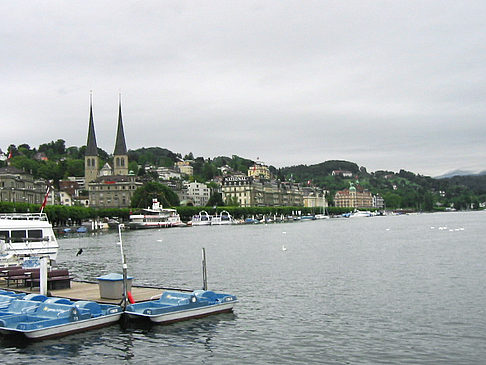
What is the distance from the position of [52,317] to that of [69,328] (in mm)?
766

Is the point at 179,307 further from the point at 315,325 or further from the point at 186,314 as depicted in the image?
the point at 315,325

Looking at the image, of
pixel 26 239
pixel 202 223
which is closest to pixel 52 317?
pixel 26 239

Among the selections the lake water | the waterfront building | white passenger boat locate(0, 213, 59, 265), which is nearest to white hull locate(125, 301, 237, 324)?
the lake water

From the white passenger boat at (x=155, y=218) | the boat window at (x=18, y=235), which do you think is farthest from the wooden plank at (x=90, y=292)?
the white passenger boat at (x=155, y=218)

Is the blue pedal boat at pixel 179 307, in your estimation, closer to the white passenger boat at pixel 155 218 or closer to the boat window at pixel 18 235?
the boat window at pixel 18 235

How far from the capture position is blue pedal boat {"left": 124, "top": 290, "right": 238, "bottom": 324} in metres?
24.0

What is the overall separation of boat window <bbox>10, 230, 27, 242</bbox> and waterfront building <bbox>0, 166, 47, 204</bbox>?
11551 cm

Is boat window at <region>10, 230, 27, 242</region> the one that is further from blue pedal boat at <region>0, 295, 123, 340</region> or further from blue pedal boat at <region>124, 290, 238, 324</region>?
blue pedal boat at <region>124, 290, 238, 324</region>

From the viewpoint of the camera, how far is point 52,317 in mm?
22484

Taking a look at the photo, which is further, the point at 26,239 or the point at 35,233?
the point at 35,233

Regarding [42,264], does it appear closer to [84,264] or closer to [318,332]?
[318,332]

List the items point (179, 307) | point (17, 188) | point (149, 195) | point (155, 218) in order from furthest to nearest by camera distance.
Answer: point (149, 195) → point (17, 188) → point (155, 218) → point (179, 307)

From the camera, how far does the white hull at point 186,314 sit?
2391 cm

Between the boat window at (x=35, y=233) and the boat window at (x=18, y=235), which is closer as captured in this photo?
the boat window at (x=18, y=235)
